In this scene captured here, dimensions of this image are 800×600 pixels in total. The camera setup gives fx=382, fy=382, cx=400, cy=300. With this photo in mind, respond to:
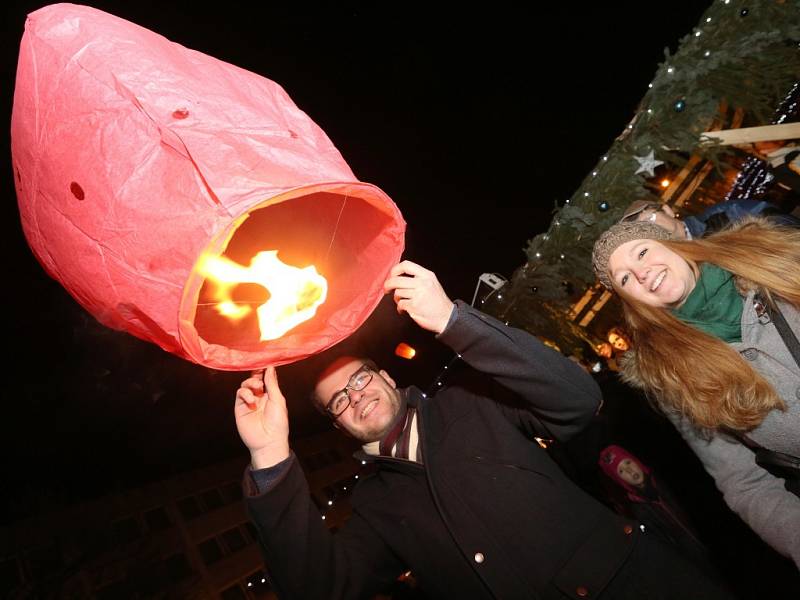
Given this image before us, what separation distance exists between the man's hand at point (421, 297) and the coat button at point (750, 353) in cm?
152

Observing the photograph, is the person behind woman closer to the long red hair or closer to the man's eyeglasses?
the long red hair

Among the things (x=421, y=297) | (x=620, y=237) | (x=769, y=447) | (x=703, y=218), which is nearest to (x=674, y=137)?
(x=703, y=218)

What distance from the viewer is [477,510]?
1827mm

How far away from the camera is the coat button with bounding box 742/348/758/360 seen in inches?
71.3

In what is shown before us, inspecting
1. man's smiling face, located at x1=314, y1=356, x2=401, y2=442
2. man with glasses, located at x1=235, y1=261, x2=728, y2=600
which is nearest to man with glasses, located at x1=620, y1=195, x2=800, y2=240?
man with glasses, located at x1=235, y1=261, x2=728, y2=600

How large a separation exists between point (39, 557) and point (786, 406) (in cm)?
1306

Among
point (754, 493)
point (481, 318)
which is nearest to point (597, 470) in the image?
point (754, 493)

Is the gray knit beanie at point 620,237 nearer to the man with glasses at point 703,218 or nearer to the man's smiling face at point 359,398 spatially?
the man with glasses at point 703,218

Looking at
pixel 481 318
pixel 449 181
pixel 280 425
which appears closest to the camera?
pixel 481 318

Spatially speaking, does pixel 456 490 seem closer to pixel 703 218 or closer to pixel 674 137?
pixel 703 218

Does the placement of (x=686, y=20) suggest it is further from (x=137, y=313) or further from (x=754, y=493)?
(x=137, y=313)

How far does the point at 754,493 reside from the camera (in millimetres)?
1751

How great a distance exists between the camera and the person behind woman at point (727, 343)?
171 centimetres

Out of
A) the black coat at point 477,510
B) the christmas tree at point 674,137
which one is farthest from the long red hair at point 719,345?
the christmas tree at point 674,137
